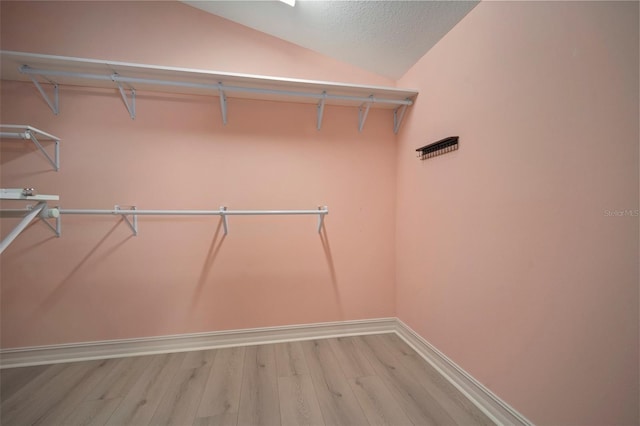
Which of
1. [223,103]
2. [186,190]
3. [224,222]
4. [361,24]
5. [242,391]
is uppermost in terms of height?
[361,24]

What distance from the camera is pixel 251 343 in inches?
73.3

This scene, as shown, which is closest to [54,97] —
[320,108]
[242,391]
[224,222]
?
[224,222]

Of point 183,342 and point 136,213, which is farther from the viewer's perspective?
point 183,342

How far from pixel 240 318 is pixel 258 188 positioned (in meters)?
1.06

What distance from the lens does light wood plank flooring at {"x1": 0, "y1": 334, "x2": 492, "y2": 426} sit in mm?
1213

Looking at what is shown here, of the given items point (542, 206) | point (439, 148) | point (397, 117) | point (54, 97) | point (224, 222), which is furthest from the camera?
point (397, 117)

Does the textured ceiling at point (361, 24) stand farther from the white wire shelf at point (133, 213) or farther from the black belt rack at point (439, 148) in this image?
the white wire shelf at point (133, 213)

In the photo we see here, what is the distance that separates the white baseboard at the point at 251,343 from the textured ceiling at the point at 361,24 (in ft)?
6.99

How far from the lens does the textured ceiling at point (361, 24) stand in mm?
1416

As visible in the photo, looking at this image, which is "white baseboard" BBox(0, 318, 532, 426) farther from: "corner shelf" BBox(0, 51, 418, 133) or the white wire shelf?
"corner shelf" BBox(0, 51, 418, 133)

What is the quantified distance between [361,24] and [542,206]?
1535 millimetres

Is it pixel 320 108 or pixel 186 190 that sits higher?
pixel 320 108

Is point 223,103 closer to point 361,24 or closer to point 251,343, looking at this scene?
point 361,24

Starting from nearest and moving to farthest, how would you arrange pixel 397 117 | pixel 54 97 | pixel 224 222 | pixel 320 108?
1. pixel 54 97
2. pixel 224 222
3. pixel 320 108
4. pixel 397 117
